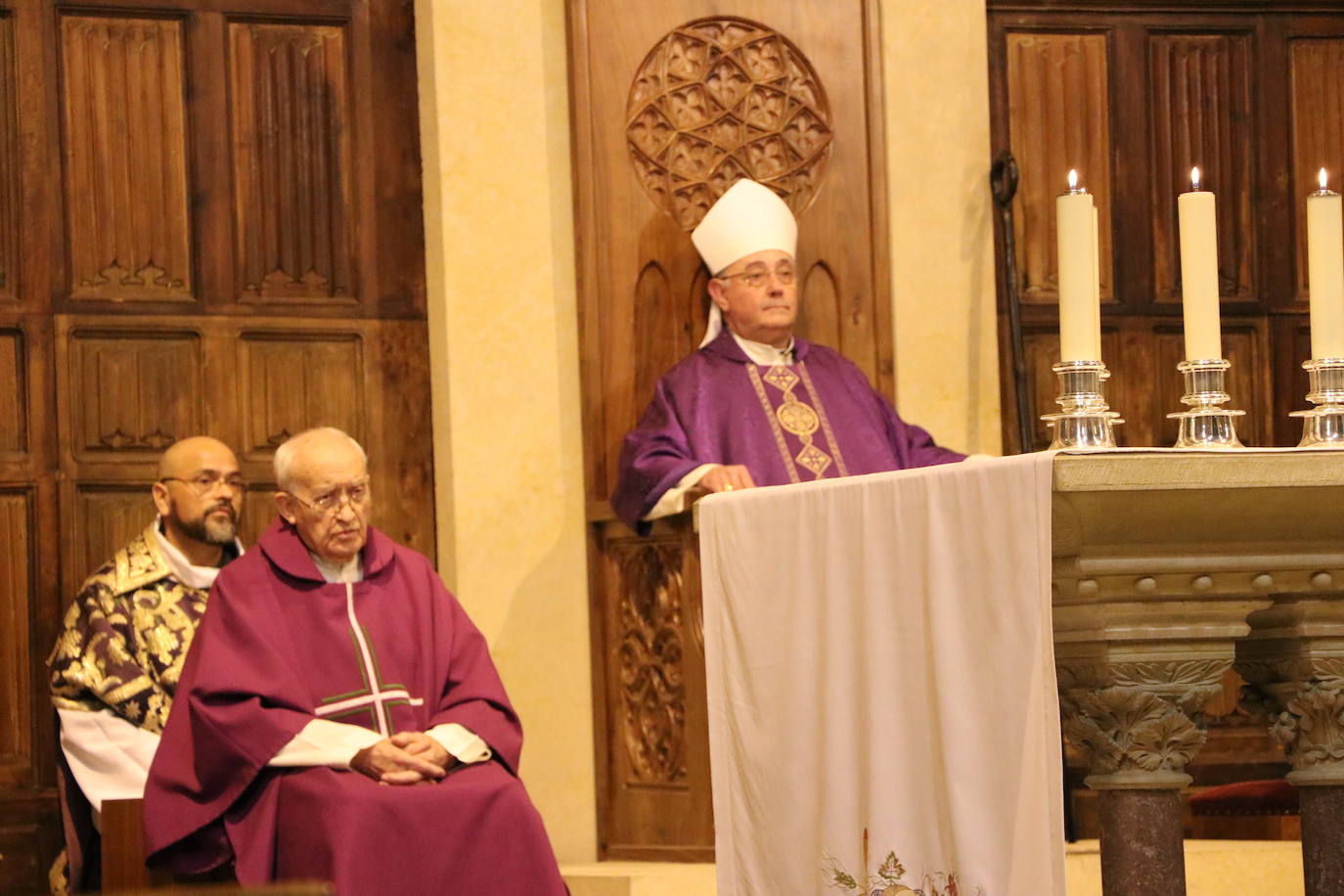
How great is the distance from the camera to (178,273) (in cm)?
628

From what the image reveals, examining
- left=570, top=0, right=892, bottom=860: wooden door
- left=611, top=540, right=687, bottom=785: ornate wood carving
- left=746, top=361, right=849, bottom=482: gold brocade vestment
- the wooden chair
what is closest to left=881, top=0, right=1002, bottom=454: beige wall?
left=570, top=0, right=892, bottom=860: wooden door

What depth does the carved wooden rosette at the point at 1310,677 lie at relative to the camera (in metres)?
3.14

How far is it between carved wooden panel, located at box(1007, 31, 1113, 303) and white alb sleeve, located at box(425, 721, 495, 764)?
122 inches

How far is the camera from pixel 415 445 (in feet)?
21.3

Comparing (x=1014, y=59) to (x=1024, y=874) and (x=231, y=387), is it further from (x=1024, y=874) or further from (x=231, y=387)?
(x=1024, y=874)

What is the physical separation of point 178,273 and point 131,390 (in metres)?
0.43

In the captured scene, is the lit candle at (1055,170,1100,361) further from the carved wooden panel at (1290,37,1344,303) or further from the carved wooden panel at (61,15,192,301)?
the carved wooden panel at (1290,37,1344,303)

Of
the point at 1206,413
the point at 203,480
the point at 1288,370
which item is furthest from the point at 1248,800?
the point at 203,480

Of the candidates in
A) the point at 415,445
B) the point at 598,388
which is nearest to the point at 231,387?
the point at 415,445

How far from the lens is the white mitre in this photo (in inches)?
232

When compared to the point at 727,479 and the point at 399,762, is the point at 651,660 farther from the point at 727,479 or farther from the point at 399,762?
the point at 399,762

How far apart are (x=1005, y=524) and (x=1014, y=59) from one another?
14.1 feet

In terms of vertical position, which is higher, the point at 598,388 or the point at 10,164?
the point at 10,164

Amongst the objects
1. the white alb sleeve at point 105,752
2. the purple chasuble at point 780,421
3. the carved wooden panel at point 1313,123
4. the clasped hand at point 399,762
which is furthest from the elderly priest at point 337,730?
the carved wooden panel at point 1313,123
